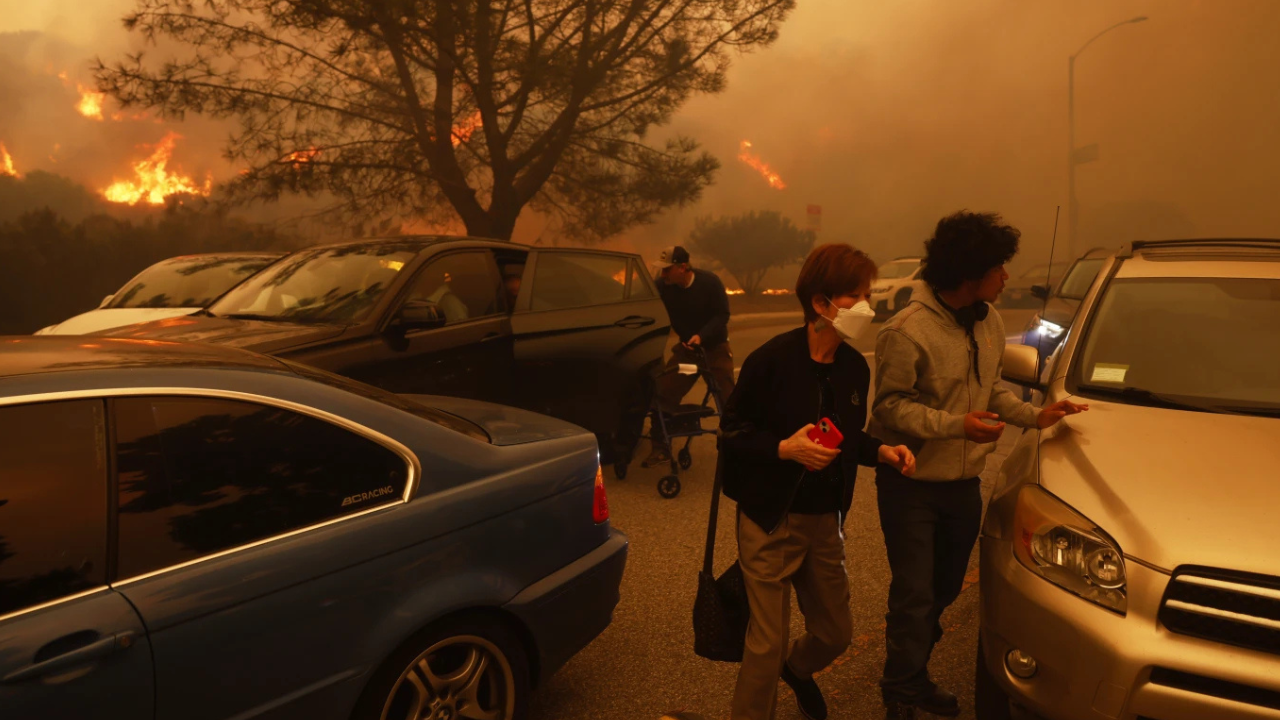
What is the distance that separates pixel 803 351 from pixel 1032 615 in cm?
103

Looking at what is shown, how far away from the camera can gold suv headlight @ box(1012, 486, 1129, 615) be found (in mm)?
2432

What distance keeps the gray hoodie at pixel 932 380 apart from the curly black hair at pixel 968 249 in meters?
0.10

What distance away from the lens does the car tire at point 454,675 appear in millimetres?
2328

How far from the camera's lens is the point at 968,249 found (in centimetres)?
297

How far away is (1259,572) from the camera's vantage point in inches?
88.5

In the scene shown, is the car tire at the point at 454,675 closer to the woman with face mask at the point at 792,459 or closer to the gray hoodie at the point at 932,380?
the woman with face mask at the point at 792,459

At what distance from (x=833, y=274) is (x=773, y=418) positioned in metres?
0.47

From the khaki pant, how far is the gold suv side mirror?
1.31m

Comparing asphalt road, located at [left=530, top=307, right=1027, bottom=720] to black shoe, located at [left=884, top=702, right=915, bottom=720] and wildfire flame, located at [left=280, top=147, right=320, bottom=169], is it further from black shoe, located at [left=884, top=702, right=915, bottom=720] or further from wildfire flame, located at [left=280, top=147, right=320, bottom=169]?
wildfire flame, located at [left=280, top=147, right=320, bottom=169]

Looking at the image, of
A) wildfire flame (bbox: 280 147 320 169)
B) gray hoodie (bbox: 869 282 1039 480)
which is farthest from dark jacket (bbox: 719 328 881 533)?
wildfire flame (bbox: 280 147 320 169)

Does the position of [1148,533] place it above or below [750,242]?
above

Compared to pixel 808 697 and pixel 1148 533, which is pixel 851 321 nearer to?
pixel 1148 533

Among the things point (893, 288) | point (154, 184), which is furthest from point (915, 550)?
point (154, 184)

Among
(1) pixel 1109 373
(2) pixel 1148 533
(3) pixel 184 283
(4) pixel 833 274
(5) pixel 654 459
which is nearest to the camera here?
(2) pixel 1148 533
